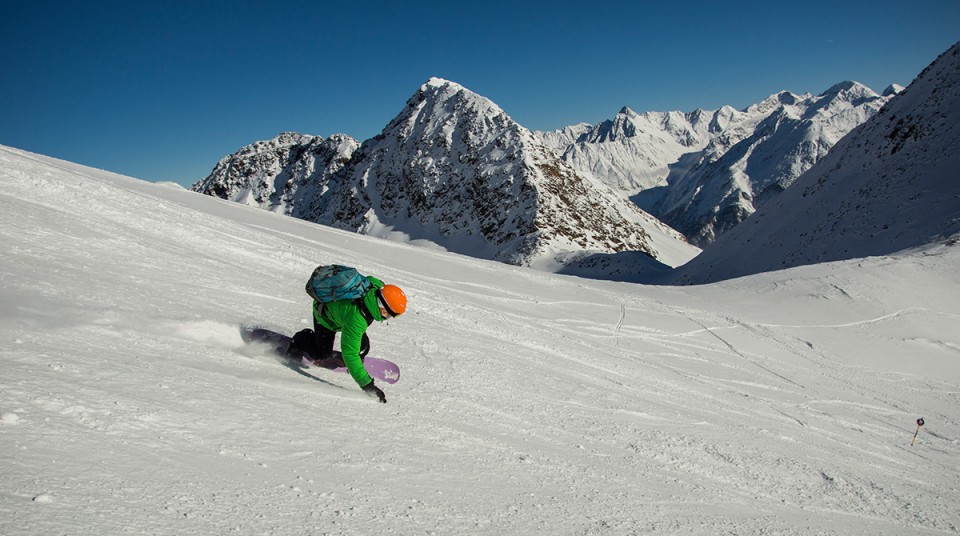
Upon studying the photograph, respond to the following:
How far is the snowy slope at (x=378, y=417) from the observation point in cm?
307

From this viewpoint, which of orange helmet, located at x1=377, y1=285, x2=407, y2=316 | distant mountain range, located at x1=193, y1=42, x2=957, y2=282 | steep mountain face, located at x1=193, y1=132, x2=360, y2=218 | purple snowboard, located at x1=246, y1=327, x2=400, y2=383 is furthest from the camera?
steep mountain face, located at x1=193, y1=132, x2=360, y2=218

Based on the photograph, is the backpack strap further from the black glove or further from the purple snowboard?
the purple snowboard

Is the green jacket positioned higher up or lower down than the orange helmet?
lower down

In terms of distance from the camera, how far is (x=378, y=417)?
16.4 ft

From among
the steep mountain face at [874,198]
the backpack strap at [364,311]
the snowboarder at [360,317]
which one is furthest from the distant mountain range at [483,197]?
the backpack strap at [364,311]

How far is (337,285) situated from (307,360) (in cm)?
115

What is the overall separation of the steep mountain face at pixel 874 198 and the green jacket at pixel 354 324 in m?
36.0

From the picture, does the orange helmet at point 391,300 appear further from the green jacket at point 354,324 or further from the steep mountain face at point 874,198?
the steep mountain face at point 874,198

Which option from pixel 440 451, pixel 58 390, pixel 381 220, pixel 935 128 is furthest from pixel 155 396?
pixel 381 220

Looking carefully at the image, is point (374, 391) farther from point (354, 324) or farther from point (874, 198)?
point (874, 198)

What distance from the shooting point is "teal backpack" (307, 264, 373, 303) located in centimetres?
550

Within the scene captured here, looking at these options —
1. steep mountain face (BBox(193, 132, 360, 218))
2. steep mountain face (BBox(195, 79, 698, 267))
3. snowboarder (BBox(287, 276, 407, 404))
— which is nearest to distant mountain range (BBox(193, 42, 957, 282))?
steep mountain face (BBox(195, 79, 698, 267))

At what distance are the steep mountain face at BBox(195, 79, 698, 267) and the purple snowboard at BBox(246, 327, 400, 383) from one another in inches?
2150

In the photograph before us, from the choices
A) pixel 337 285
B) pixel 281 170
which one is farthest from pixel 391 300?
pixel 281 170
